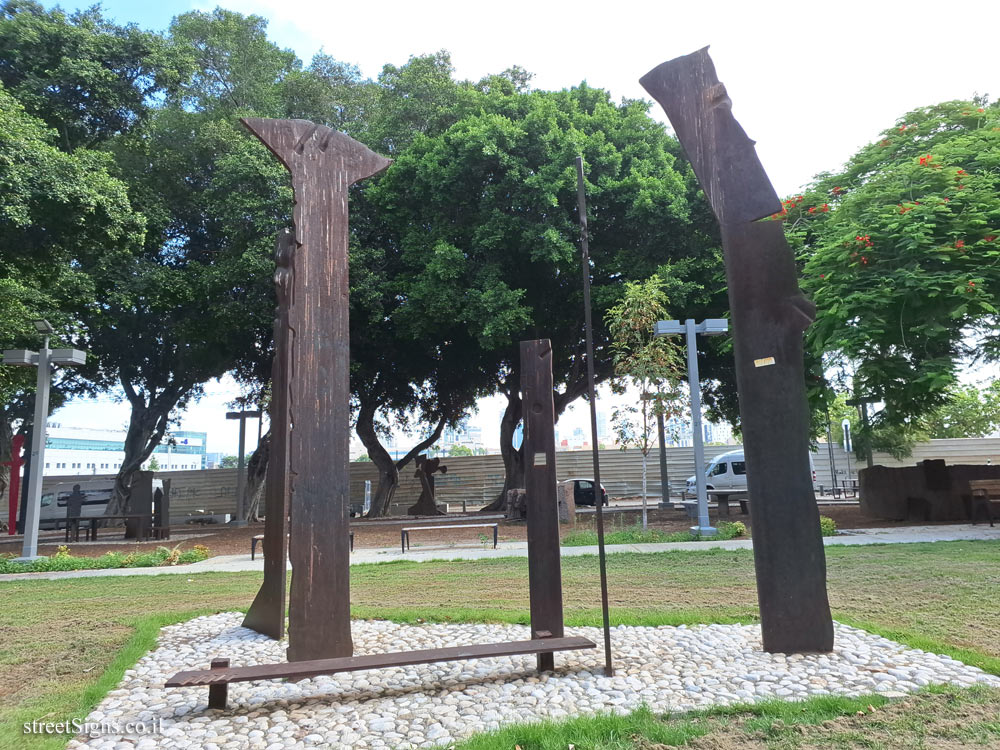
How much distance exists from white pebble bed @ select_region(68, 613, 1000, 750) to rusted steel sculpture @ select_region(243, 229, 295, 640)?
2.09ft

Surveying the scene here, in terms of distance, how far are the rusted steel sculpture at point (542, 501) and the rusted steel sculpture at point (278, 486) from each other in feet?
6.67

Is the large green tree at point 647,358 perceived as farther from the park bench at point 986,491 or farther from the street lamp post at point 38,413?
the street lamp post at point 38,413

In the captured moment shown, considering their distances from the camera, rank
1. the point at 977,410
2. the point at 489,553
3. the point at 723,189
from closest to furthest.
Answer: the point at 723,189 → the point at 489,553 → the point at 977,410

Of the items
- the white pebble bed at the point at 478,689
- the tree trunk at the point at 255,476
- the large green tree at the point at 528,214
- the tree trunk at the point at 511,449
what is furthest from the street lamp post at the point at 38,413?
the tree trunk at the point at 511,449

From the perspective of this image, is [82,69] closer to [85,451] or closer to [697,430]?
[697,430]

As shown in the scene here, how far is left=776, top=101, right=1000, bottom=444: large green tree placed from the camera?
470 inches

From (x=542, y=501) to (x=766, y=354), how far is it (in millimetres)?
2115

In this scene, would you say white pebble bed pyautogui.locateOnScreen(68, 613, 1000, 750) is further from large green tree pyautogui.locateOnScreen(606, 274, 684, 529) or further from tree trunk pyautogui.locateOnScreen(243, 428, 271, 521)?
tree trunk pyautogui.locateOnScreen(243, 428, 271, 521)

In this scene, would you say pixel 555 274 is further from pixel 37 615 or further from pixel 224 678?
pixel 224 678

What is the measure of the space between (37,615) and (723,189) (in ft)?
26.9

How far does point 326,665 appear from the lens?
14.0 feet

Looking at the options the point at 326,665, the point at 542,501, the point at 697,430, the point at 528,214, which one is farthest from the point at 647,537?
the point at 326,665

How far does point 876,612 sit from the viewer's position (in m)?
6.41

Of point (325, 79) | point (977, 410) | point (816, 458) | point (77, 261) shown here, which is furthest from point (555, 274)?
point (977, 410)
